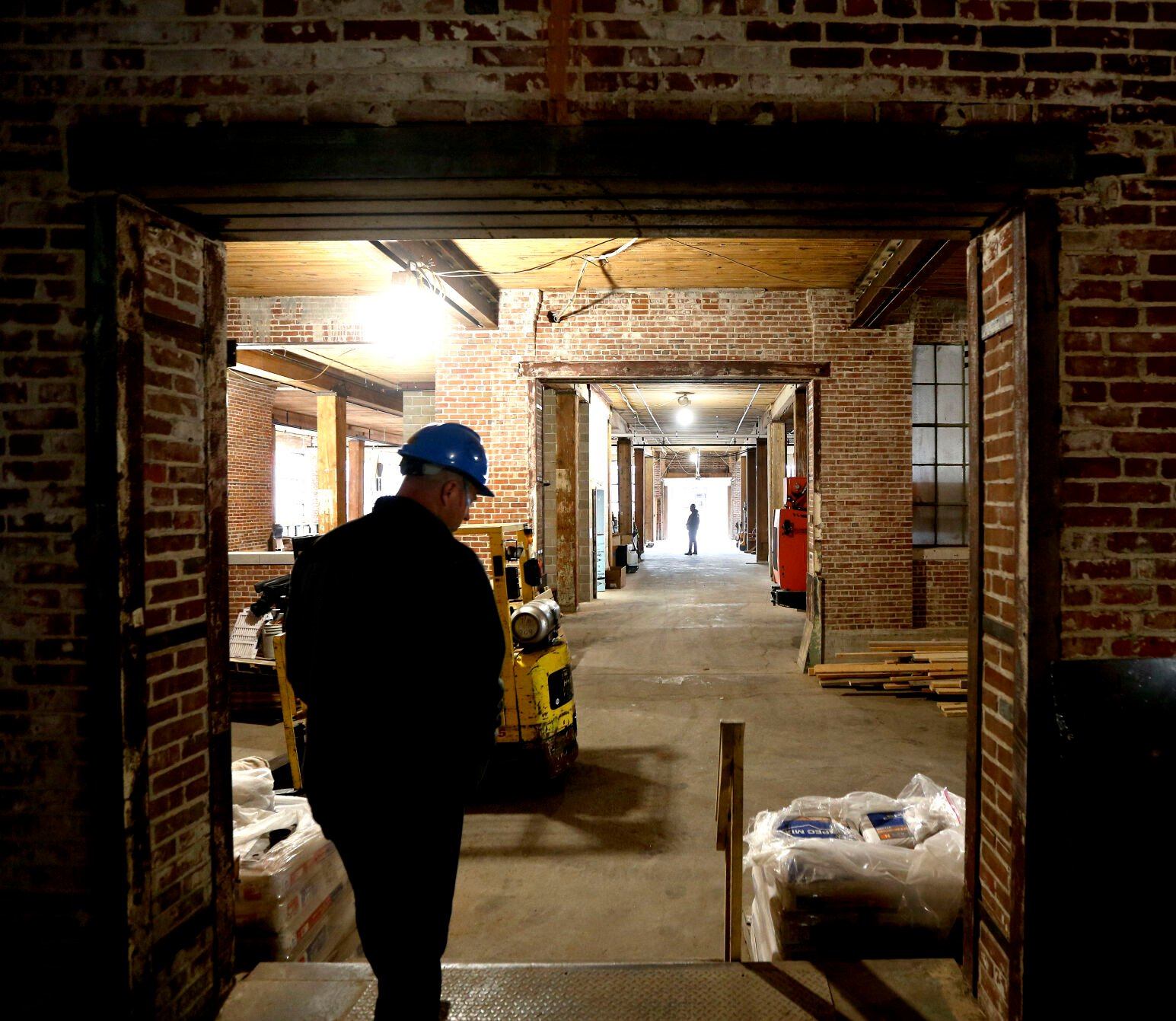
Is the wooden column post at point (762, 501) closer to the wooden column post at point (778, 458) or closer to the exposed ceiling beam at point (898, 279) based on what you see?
the wooden column post at point (778, 458)

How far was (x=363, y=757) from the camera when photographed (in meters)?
1.82

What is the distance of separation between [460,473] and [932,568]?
7.71m

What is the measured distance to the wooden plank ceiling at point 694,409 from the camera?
47.2 feet

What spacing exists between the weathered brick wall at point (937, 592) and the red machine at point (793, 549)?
358 cm

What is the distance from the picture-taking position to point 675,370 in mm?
7824

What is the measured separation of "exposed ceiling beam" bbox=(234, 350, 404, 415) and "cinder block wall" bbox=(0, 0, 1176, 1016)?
286 inches

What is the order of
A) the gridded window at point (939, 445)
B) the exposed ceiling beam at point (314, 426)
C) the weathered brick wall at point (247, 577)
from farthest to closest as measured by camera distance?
the exposed ceiling beam at point (314, 426) < the gridded window at point (939, 445) < the weathered brick wall at point (247, 577)

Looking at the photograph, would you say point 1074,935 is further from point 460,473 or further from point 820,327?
point 820,327

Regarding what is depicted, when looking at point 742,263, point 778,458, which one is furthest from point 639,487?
point 742,263

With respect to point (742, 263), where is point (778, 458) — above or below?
below

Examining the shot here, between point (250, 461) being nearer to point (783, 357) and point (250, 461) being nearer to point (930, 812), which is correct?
point (783, 357)

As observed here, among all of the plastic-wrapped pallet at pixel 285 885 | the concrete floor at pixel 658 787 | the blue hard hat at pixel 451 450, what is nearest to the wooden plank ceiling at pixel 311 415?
the concrete floor at pixel 658 787

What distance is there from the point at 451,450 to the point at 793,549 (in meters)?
10.5

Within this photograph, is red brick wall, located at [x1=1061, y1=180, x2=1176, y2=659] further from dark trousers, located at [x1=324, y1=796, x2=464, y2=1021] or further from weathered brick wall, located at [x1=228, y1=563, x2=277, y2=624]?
weathered brick wall, located at [x1=228, y1=563, x2=277, y2=624]
